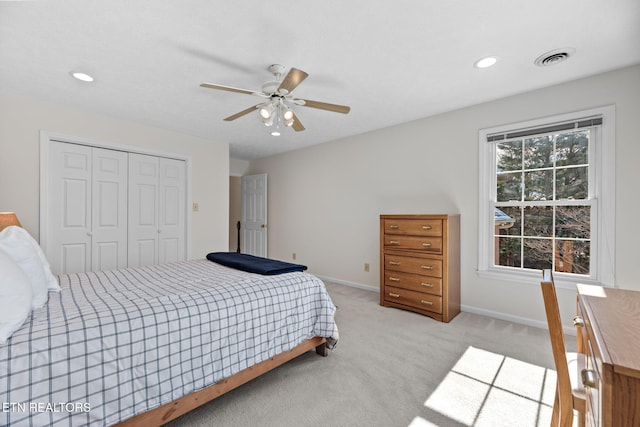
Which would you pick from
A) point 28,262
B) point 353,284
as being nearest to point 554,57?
point 353,284

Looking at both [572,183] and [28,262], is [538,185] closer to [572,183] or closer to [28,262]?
[572,183]

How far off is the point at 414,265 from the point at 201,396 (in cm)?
247

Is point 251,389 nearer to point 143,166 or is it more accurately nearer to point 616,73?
point 143,166

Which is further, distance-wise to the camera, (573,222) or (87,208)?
(87,208)

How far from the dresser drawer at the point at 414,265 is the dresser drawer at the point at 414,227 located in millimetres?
297

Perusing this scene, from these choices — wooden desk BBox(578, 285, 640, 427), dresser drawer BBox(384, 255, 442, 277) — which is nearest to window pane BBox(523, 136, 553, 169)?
dresser drawer BBox(384, 255, 442, 277)

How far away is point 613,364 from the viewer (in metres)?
0.70

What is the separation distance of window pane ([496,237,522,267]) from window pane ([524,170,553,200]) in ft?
1.60

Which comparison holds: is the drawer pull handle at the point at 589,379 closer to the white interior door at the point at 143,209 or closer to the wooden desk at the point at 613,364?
the wooden desk at the point at 613,364

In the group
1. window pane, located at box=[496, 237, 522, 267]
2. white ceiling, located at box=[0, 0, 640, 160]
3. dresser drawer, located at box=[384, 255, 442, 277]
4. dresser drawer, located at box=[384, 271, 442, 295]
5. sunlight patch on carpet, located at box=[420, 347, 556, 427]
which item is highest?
white ceiling, located at box=[0, 0, 640, 160]

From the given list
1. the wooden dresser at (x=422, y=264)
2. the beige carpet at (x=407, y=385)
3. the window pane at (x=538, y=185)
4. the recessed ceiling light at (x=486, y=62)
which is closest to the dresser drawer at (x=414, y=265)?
the wooden dresser at (x=422, y=264)

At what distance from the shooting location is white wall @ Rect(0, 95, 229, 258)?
2.91 metres

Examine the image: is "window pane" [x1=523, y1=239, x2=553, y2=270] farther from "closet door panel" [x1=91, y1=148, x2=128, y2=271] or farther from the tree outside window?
"closet door panel" [x1=91, y1=148, x2=128, y2=271]

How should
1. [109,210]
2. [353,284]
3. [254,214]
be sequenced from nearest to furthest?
[109,210], [353,284], [254,214]
